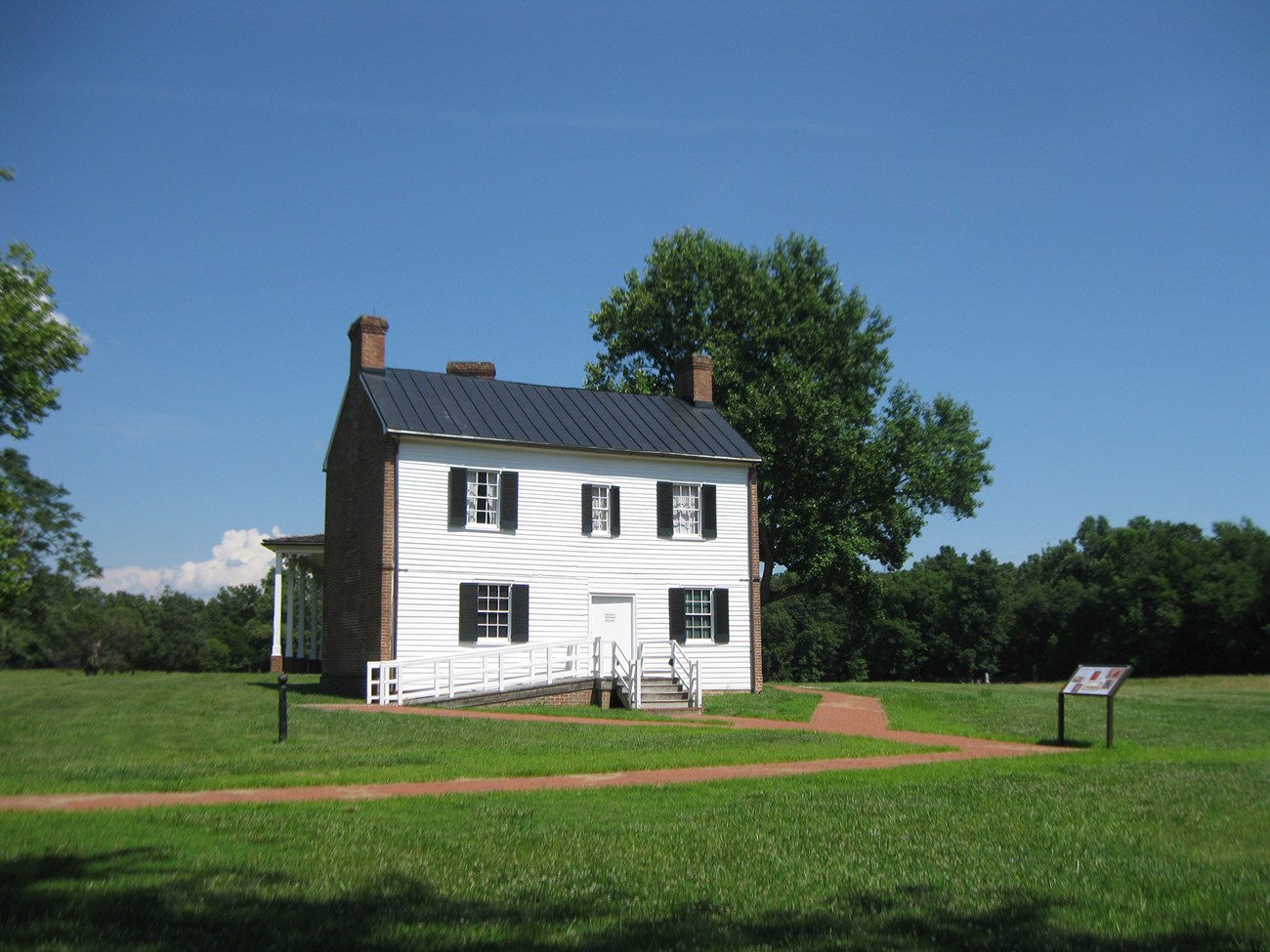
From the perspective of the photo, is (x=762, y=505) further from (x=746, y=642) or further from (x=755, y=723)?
(x=755, y=723)

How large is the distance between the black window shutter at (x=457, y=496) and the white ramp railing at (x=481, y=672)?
9.60 feet

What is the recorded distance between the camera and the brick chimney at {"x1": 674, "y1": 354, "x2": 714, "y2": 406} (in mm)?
32438

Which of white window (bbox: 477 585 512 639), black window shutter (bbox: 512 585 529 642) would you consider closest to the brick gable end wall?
white window (bbox: 477 585 512 639)

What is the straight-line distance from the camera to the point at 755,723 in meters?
20.3

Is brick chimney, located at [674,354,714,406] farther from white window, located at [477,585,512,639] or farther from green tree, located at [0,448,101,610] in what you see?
green tree, located at [0,448,101,610]

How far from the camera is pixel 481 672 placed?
24781mm

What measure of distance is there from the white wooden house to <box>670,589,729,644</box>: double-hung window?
Answer: 0.13 feet

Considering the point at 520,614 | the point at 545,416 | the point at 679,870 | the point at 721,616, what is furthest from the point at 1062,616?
the point at 679,870

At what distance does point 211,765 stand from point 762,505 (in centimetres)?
2593

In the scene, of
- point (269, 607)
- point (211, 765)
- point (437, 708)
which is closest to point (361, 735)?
point (211, 765)

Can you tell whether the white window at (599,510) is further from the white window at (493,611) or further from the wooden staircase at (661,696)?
the wooden staircase at (661,696)

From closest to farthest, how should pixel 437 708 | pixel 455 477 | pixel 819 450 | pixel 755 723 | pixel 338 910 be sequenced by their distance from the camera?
pixel 338 910 → pixel 755 723 → pixel 437 708 → pixel 455 477 → pixel 819 450

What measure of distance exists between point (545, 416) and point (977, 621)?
5926 centimetres

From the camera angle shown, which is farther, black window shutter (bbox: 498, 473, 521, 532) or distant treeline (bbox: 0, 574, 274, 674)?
distant treeline (bbox: 0, 574, 274, 674)
